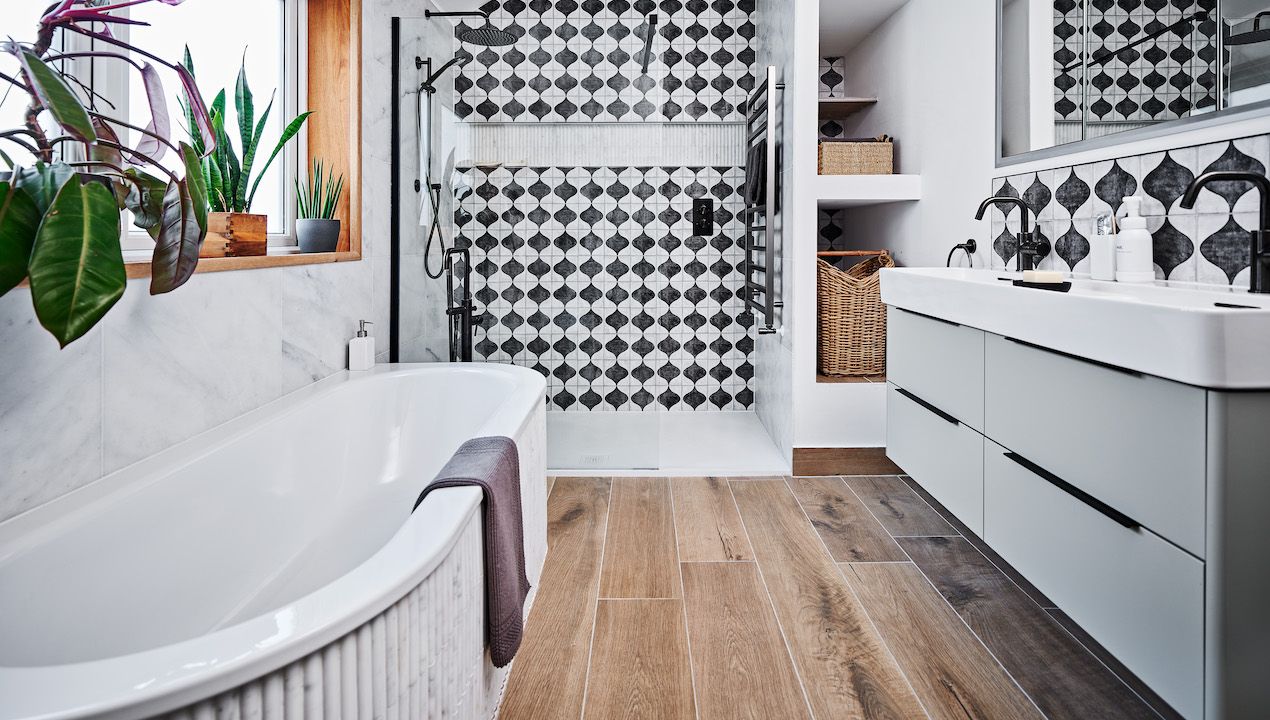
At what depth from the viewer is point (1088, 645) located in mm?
1928

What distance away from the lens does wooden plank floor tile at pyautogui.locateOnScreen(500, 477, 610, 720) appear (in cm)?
172

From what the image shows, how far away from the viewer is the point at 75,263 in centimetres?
105

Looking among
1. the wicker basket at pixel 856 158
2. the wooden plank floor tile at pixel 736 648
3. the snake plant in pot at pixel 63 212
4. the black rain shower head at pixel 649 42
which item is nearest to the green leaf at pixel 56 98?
the snake plant in pot at pixel 63 212

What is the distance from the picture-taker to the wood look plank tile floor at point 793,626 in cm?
170

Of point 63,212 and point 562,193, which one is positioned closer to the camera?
point 63,212

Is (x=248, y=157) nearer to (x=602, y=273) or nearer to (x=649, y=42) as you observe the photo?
(x=602, y=273)

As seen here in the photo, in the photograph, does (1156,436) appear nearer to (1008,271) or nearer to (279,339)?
(1008,271)

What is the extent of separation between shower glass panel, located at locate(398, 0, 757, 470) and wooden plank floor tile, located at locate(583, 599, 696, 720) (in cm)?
133

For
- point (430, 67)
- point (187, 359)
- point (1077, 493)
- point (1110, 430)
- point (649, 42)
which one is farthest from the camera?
point (649, 42)

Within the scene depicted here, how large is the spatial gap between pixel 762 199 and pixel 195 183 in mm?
2810

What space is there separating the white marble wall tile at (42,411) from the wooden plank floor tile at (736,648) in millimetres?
1337

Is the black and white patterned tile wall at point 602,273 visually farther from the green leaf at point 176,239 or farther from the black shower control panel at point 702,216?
the green leaf at point 176,239

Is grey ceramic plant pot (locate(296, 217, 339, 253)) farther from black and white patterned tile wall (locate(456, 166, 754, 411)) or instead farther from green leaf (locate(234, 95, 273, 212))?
black and white patterned tile wall (locate(456, 166, 754, 411))

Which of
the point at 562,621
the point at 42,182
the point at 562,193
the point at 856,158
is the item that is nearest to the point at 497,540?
the point at 562,621
